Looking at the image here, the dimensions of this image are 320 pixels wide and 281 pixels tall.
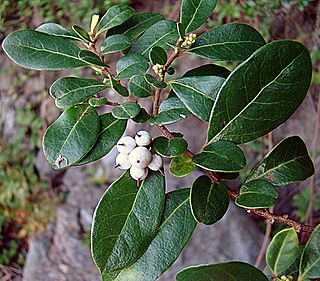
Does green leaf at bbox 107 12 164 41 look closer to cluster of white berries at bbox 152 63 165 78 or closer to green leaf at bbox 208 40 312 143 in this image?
cluster of white berries at bbox 152 63 165 78

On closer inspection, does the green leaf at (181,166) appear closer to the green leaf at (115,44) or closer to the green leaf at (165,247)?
the green leaf at (165,247)

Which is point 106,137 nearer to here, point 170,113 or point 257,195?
point 170,113

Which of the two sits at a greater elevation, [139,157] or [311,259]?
[139,157]

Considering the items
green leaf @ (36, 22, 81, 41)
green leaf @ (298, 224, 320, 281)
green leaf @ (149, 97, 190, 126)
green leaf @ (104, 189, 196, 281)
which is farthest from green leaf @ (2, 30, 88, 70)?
green leaf @ (298, 224, 320, 281)

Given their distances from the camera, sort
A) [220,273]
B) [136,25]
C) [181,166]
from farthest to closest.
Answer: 1. [136,25]
2. [181,166]
3. [220,273]

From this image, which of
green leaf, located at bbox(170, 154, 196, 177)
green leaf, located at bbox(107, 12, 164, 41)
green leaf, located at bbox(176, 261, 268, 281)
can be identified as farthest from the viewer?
green leaf, located at bbox(107, 12, 164, 41)

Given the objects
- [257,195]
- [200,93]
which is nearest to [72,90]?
[200,93]
